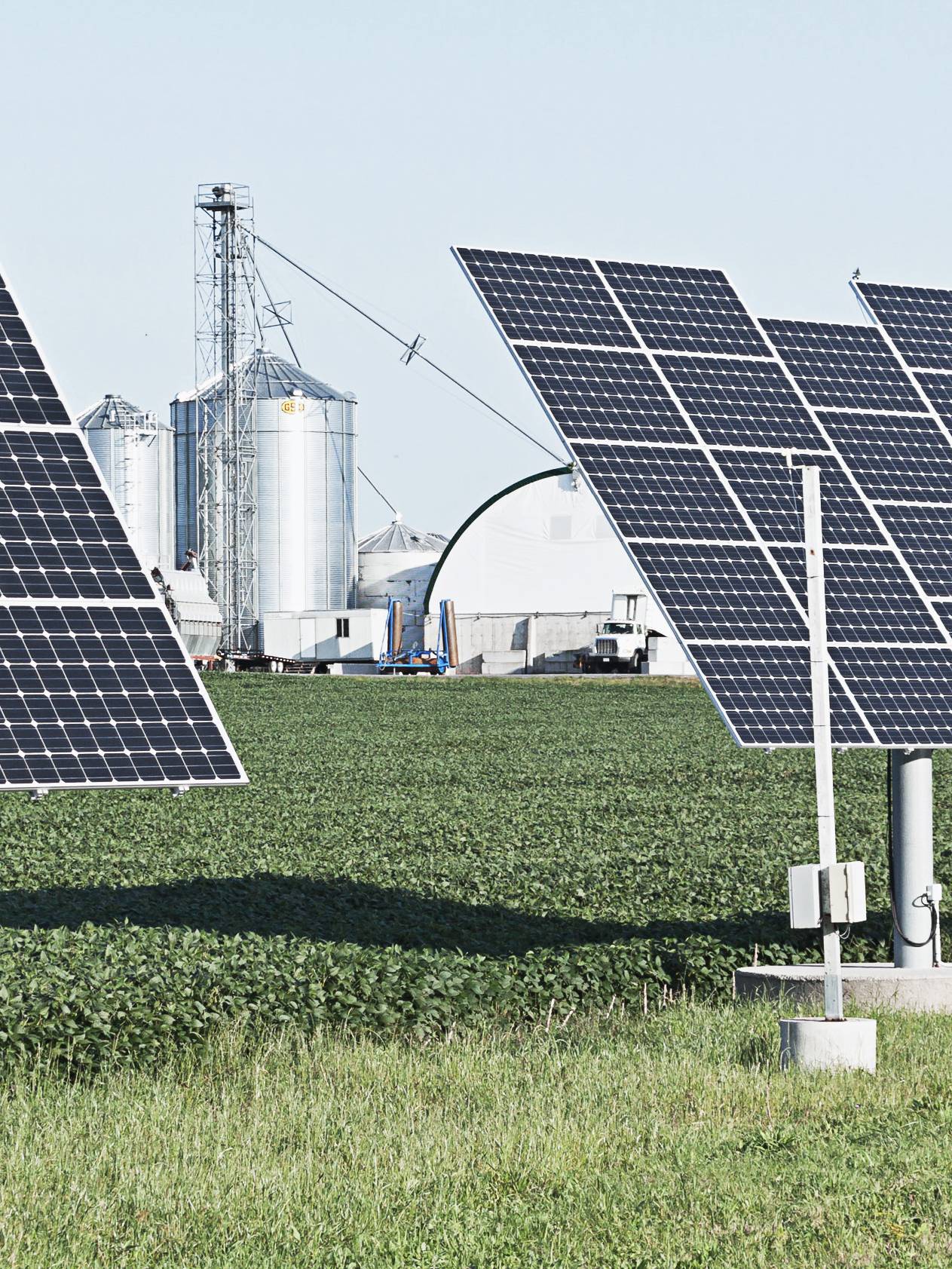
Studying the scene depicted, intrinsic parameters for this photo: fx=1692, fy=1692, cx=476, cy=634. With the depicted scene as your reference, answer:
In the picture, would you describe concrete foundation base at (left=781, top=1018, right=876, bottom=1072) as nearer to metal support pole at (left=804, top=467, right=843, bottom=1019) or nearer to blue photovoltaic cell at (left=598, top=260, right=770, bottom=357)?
metal support pole at (left=804, top=467, right=843, bottom=1019)

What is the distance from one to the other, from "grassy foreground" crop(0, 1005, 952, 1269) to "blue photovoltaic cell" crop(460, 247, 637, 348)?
272 inches

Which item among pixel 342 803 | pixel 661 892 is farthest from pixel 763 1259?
pixel 342 803

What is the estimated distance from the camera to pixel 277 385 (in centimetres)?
9044

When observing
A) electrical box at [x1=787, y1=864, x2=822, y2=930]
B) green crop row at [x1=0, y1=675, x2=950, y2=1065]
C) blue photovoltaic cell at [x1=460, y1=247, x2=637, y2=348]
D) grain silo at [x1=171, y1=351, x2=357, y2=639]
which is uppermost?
grain silo at [x1=171, y1=351, x2=357, y2=639]

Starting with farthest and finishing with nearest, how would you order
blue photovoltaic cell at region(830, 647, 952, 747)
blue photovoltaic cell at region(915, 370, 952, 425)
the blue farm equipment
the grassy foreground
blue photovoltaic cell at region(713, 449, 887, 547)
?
the blue farm equipment, blue photovoltaic cell at region(915, 370, 952, 425), blue photovoltaic cell at region(713, 449, 887, 547), blue photovoltaic cell at region(830, 647, 952, 747), the grassy foreground

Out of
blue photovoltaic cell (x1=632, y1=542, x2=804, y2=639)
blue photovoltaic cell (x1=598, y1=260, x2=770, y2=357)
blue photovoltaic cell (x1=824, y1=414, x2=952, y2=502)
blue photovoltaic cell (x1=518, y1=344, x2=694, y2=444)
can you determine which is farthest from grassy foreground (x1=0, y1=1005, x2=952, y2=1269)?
blue photovoltaic cell (x1=598, y1=260, x2=770, y2=357)

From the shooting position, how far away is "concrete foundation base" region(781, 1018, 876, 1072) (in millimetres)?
12344

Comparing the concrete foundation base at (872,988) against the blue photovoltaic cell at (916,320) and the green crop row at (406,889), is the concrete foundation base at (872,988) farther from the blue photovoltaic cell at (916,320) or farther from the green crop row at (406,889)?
the blue photovoltaic cell at (916,320)

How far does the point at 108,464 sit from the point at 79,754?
260ft

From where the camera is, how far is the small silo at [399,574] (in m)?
94.2

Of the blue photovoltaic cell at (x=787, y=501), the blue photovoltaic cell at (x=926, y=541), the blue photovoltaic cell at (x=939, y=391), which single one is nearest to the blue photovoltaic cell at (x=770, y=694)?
the blue photovoltaic cell at (x=787, y=501)

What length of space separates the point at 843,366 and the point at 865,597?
3711mm

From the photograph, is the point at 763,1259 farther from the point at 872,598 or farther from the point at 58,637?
the point at 872,598

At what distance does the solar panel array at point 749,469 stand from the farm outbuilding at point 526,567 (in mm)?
72222
